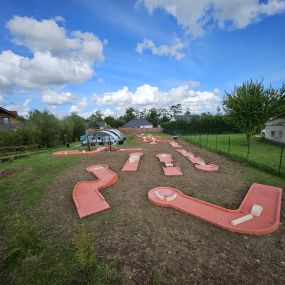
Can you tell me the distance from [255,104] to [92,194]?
44.7ft

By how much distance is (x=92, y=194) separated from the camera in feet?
17.0

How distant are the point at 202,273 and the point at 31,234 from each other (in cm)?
279

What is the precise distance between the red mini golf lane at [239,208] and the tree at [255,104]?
9845 millimetres

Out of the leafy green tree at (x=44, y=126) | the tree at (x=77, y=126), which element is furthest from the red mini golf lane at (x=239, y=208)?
the tree at (x=77, y=126)

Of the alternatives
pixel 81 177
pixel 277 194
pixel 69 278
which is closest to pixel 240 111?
pixel 277 194

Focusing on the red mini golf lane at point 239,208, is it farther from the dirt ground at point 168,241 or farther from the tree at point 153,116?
the tree at point 153,116

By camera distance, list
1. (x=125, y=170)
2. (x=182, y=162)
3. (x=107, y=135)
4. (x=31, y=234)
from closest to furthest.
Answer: (x=31, y=234)
(x=125, y=170)
(x=182, y=162)
(x=107, y=135)

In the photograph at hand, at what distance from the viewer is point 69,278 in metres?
2.47

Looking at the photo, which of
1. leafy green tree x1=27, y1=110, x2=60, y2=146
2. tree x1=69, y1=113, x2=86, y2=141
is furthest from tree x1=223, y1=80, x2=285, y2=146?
tree x1=69, y1=113, x2=86, y2=141

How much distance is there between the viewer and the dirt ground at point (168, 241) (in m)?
2.50

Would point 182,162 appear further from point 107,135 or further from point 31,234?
point 107,135

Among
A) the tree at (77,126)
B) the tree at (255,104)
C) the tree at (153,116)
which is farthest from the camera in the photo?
the tree at (153,116)

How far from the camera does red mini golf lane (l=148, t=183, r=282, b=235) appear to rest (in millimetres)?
3535

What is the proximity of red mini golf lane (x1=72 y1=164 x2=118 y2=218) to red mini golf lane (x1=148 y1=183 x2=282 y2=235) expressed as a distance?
51.1 inches
